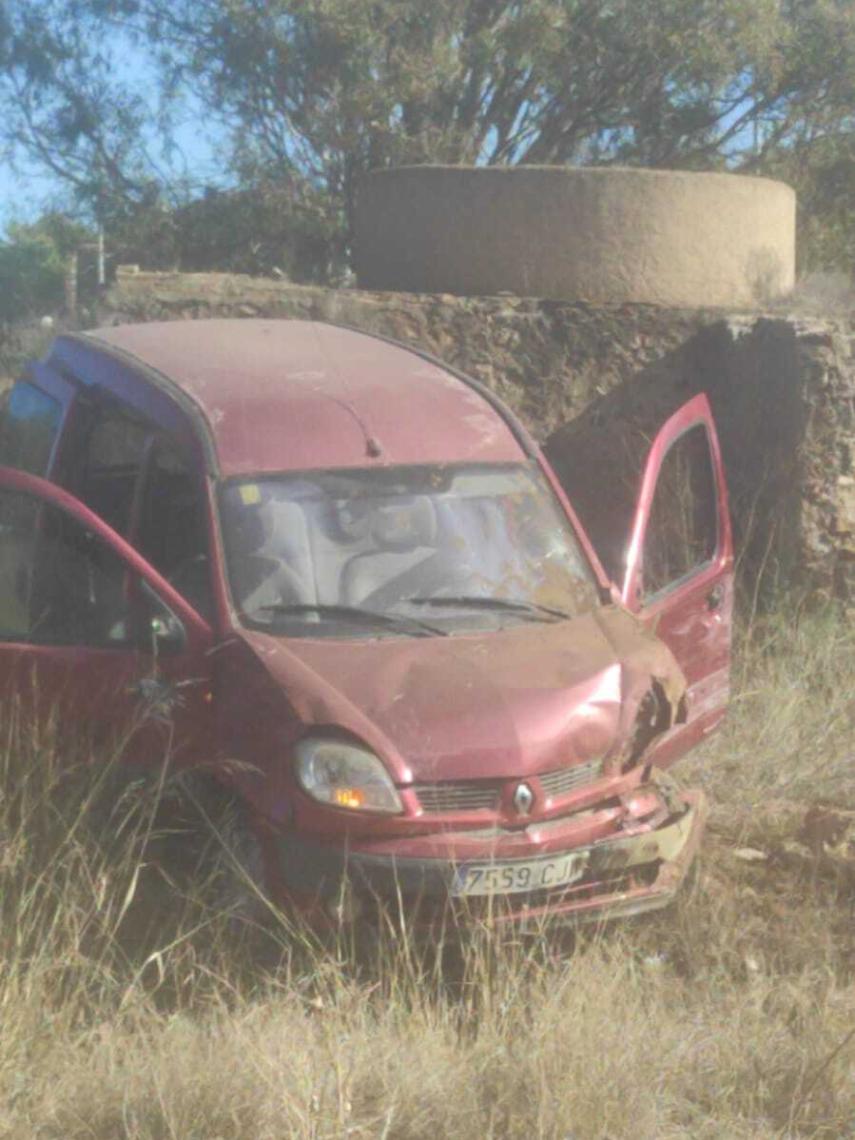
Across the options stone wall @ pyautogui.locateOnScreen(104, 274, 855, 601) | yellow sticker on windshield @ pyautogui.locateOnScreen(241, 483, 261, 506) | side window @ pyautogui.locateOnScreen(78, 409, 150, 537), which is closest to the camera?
yellow sticker on windshield @ pyautogui.locateOnScreen(241, 483, 261, 506)

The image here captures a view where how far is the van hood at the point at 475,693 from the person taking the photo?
4730 mm

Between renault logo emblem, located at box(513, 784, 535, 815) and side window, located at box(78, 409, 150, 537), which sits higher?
side window, located at box(78, 409, 150, 537)

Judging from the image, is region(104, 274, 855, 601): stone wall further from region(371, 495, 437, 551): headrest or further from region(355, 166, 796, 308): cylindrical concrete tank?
region(371, 495, 437, 551): headrest

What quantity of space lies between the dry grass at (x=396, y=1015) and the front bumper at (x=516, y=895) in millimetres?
115

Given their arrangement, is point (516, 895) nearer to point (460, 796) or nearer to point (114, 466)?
point (460, 796)

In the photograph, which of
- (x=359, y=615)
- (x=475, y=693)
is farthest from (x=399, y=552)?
(x=475, y=693)

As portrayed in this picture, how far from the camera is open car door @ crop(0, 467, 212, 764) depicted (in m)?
5.12

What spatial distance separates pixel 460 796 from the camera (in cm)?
474

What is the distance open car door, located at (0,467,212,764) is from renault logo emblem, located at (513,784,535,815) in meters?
0.97

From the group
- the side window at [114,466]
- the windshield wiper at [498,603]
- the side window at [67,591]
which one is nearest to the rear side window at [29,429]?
the side window at [114,466]

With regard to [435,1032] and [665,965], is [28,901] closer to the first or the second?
[435,1032]

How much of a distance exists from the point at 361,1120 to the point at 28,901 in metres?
1.32

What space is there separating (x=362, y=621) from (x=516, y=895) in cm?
106

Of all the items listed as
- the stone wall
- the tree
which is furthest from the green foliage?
the stone wall
